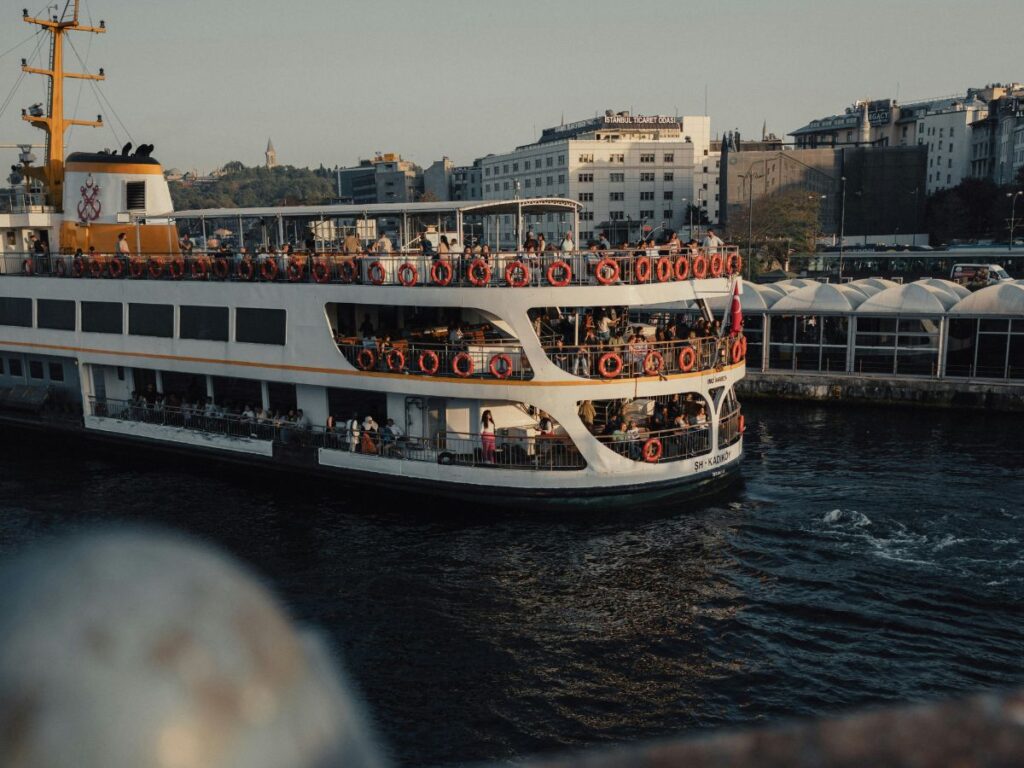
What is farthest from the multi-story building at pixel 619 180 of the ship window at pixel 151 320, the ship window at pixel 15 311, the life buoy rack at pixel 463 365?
the life buoy rack at pixel 463 365

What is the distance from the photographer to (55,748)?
1952 millimetres

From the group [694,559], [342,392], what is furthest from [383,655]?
[342,392]

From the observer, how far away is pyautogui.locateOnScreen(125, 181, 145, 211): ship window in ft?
124

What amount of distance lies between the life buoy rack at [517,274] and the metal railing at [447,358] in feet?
5.78

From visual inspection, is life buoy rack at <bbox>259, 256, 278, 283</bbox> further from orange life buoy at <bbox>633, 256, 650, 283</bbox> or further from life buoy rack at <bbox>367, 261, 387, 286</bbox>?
orange life buoy at <bbox>633, 256, 650, 283</bbox>

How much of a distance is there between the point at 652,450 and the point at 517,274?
5.93 metres

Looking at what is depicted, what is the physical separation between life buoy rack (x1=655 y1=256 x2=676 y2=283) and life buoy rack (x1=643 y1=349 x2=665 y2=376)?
8.71 ft

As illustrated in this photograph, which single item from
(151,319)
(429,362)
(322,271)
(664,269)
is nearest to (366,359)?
(429,362)

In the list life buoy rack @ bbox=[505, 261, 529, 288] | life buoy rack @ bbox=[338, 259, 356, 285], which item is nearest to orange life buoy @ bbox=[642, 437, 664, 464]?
life buoy rack @ bbox=[505, 261, 529, 288]

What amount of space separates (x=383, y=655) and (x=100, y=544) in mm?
15394

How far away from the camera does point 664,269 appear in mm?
26188

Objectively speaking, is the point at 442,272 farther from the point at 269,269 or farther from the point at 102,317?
the point at 102,317

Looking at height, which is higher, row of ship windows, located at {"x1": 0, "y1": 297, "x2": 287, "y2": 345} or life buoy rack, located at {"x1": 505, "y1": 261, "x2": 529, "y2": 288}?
life buoy rack, located at {"x1": 505, "y1": 261, "x2": 529, "y2": 288}

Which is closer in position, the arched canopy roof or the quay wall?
the quay wall
